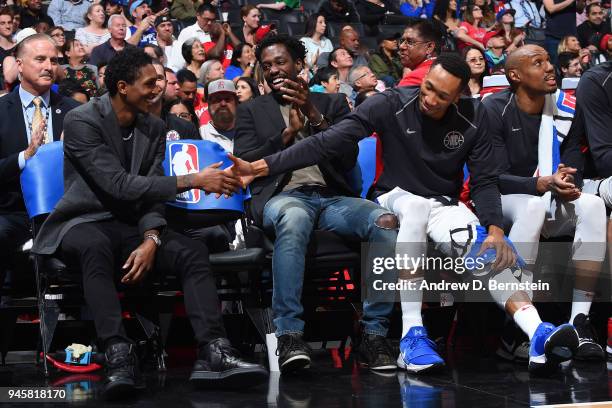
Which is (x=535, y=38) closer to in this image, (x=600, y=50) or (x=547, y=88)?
(x=600, y=50)

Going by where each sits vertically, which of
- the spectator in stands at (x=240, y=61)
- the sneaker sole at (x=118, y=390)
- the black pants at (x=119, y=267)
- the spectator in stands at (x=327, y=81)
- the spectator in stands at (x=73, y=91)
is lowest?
the sneaker sole at (x=118, y=390)

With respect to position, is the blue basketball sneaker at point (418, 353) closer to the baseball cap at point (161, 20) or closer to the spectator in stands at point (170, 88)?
the spectator in stands at point (170, 88)

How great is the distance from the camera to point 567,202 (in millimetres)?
4871

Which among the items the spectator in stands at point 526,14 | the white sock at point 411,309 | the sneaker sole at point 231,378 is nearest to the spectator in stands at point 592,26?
the spectator in stands at point 526,14

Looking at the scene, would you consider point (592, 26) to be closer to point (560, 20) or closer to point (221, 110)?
point (560, 20)

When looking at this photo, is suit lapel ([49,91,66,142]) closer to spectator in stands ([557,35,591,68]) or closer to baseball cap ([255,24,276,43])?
baseball cap ([255,24,276,43])

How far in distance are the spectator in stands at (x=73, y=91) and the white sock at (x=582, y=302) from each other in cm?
396

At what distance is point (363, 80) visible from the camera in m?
8.56

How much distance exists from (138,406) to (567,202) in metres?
2.49

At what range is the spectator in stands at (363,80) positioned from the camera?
8.48m

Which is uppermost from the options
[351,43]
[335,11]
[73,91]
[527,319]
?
[335,11]

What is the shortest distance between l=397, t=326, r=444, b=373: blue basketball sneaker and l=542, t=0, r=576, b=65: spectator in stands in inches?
375

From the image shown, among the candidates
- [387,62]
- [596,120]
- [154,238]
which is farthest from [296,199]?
[387,62]

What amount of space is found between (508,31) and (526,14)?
4.24 ft
